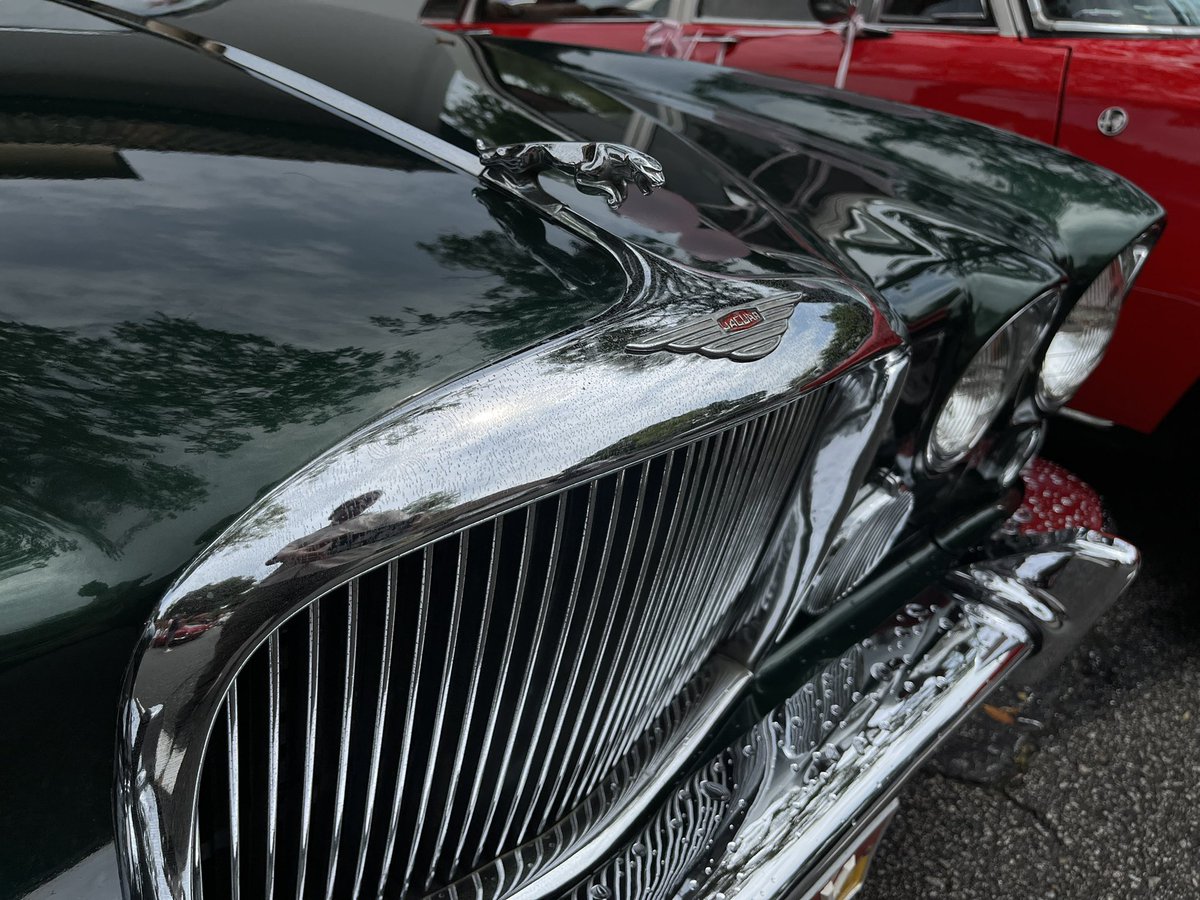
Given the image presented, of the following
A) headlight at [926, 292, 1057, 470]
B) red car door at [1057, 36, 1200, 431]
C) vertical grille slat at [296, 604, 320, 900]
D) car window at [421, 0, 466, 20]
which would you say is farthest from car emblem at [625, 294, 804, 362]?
car window at [421, 0, 466, 20]

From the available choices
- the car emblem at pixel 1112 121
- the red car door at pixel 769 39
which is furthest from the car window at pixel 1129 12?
the red car door at pixel 769 39

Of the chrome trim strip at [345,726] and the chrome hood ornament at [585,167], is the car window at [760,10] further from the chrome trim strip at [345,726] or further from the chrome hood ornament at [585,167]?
the chrome trim strip at [345,726]

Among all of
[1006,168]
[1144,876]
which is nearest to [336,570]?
[1006,168]

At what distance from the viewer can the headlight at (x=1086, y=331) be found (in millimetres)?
1673

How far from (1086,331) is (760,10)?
155 cm

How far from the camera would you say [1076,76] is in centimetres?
237

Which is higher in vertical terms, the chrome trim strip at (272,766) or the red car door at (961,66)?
the red car door at (961,66)

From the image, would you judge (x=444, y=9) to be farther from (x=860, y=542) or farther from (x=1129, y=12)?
(x=860, y=542)

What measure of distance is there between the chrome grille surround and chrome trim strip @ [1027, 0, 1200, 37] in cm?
160

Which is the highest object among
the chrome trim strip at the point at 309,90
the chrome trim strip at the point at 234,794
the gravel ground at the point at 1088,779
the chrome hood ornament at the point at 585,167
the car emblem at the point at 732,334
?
the chrome hood ornament at the point at 585,167

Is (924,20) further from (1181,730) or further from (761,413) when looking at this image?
(761,413)

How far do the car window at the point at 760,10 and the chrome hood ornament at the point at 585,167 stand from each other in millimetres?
1715

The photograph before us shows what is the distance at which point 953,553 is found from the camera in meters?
1.73

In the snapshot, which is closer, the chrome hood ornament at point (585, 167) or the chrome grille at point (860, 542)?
the chrome hood ornament at point (585, 167)
